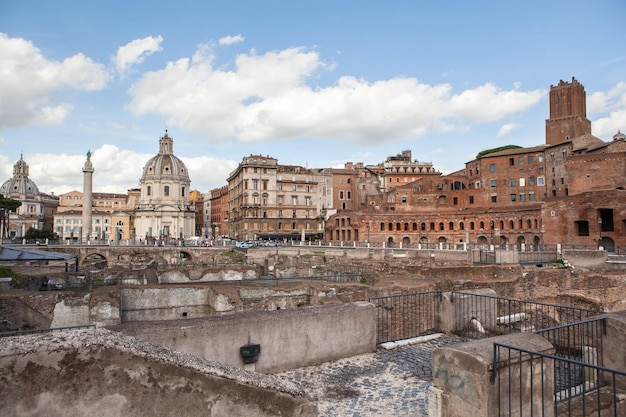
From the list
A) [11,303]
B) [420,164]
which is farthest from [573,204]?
[11,303]

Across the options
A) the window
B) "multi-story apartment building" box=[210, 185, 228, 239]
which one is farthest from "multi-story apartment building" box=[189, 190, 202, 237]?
the window

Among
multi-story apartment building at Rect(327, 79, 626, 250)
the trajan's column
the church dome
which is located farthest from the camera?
the church dome

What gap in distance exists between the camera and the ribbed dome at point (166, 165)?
84938 mm

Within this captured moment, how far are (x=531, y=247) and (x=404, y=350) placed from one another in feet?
102

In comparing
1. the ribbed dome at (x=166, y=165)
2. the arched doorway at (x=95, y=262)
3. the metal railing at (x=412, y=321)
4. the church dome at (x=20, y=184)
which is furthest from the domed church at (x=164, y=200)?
the metal railing at (x=412, y=321)

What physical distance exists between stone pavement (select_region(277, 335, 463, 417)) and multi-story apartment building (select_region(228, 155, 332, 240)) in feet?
196

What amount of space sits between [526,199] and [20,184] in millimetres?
129982

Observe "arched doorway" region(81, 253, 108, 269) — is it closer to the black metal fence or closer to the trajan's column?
the trajan's column

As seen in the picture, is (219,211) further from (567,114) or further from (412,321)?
(412,321)

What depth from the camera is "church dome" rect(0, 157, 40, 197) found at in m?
119

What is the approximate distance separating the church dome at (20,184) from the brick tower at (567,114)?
132810mm

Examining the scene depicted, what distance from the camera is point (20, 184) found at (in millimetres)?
120250

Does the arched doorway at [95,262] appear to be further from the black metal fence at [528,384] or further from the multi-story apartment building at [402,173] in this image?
the multi-story apartment building at [402,173]

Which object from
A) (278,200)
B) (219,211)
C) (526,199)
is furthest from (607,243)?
(219,211)
